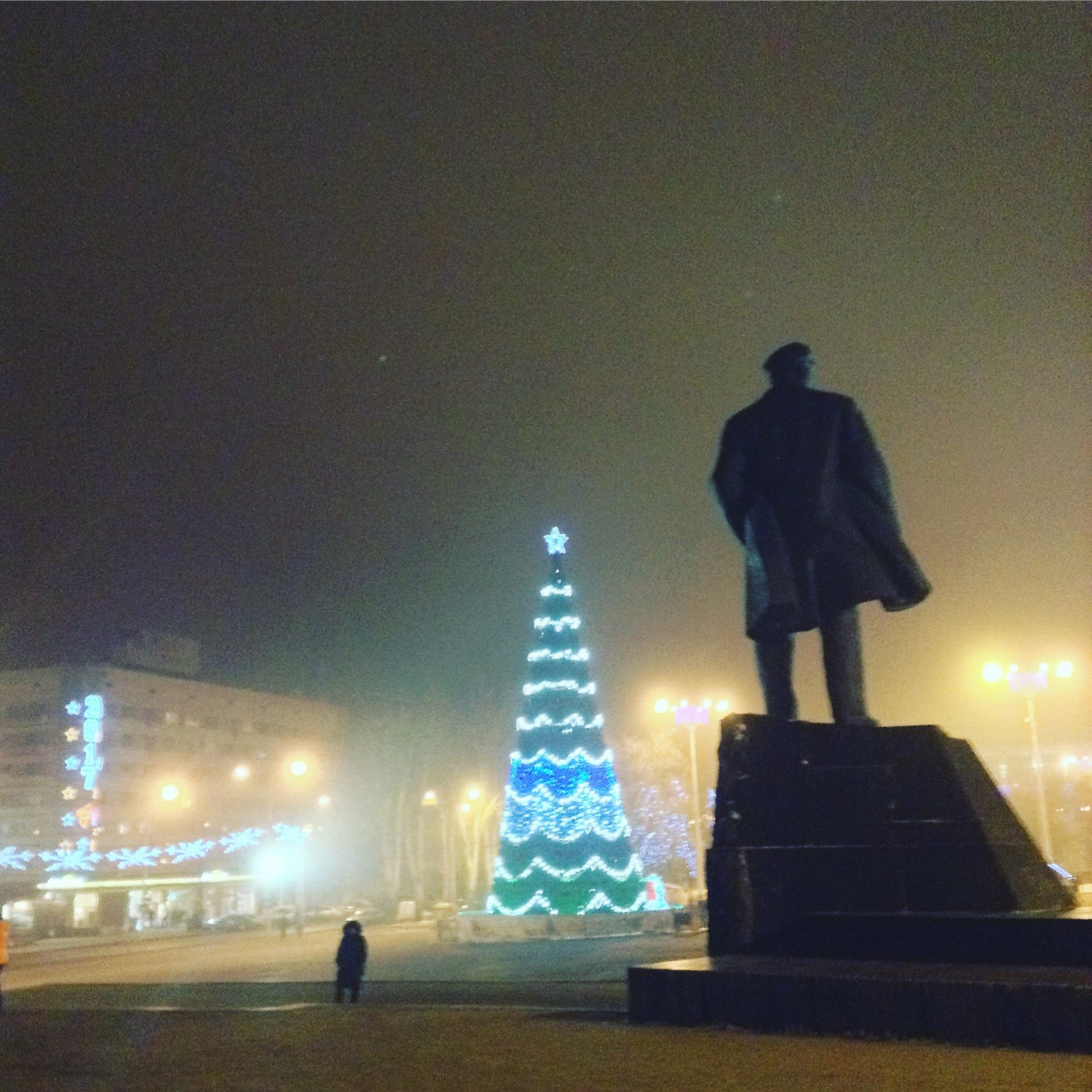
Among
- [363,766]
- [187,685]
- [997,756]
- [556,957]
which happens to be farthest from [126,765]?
[997,756]

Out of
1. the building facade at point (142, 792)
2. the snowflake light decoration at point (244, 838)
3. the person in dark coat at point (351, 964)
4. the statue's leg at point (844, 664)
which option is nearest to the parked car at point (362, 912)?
the building facade at point (142, 792)

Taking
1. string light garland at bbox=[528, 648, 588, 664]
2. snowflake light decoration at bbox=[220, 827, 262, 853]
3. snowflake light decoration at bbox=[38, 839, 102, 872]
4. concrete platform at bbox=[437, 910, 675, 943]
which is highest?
string light garland at bbox=[528, 648, 588, 664]

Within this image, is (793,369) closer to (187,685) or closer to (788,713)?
(788,713)

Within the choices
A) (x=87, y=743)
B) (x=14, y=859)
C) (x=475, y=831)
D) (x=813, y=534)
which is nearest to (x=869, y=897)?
(x=813, y=534)

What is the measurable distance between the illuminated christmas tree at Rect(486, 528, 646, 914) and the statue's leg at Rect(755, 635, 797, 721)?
22.1 m

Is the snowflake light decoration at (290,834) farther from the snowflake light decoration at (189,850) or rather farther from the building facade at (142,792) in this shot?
the snowflake light decoration at (189,850)

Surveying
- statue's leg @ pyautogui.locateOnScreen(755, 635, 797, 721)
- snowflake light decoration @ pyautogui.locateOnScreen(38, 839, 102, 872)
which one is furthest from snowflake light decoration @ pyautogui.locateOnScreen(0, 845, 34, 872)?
statue's leg @ pyautogui.locateOnScreen(755, 635, 797, 721)

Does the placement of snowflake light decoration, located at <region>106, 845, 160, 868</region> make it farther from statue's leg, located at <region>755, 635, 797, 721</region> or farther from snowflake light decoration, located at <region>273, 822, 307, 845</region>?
statue's leg, located at <region>755, 635, 797, 721</region>

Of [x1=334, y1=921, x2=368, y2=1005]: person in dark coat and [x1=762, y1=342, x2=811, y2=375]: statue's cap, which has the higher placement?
[x1=762, y1=342, x2=811, y2=375]: statue's cap

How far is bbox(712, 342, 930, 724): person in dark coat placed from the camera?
9.03 metres

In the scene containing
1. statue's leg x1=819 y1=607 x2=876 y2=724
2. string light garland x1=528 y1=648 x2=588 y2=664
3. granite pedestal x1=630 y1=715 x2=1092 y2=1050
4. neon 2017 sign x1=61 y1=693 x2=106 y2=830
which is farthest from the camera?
neon 2017 sign x1=61 y1=693 x2=106 y2=830

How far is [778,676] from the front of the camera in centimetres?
916

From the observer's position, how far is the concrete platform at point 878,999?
20.1ft

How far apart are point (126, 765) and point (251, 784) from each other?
907cm
